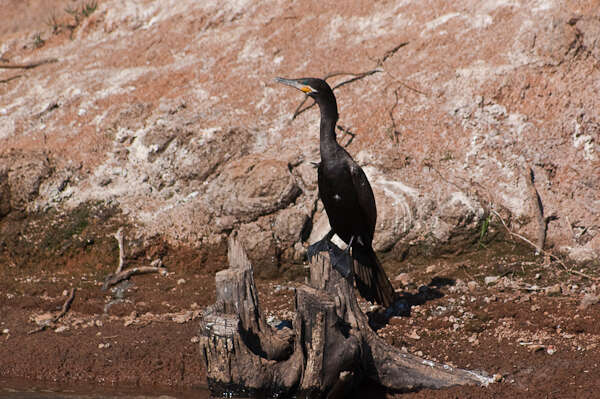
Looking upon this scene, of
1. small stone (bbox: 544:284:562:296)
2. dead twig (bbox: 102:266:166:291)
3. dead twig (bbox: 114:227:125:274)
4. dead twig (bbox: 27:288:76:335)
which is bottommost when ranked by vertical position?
small stone (bbox: 544:284:562:296)

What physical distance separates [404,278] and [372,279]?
105 cm

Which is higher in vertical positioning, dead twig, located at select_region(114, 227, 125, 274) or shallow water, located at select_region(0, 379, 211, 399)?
dead twig, located at select_region(114, 227, 125, 274)

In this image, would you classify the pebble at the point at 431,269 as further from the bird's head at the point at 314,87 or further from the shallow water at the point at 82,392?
the shallow water at the point at 82,392

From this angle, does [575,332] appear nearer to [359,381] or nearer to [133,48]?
[359,381]

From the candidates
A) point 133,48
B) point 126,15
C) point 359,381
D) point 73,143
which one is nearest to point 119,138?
point 73,143

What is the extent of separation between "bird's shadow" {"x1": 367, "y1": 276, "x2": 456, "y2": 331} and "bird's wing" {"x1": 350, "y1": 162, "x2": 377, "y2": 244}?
718 millimetres

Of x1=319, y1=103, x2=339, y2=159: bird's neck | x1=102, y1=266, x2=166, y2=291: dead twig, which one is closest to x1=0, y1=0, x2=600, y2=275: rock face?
x1=102, y1=266, x2=166, y2=291: dead twig

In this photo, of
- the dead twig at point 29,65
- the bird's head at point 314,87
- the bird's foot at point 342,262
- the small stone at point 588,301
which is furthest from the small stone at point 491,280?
the dead twig at point 29,65

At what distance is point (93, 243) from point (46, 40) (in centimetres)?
538

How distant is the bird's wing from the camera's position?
4.91m

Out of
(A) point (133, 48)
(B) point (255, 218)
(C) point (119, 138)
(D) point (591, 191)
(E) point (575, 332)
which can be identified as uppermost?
(A) point (133, 48)

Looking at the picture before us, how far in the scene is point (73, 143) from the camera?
25.8ft

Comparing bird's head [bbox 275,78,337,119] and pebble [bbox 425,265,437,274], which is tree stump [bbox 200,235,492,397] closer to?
bird's head [bbox 275,78,337,119]

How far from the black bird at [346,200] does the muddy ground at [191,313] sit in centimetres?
43
